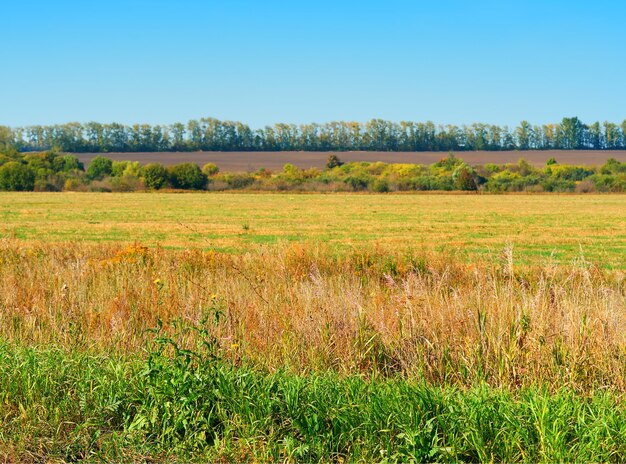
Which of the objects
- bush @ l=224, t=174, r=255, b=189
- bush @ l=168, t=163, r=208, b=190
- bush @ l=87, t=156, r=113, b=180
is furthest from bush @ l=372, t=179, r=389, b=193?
bush @ l=87, t=156, r=113, b=180

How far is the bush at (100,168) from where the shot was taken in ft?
394

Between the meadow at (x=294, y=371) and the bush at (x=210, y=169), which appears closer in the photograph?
the meadow at (x=294, y=371)

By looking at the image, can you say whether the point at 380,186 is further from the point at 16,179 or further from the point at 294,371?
the point at 294,371

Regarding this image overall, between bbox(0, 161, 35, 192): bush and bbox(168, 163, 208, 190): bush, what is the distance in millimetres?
21527

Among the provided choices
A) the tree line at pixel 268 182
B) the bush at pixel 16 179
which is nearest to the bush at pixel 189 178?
the tree line at pixel 268 182

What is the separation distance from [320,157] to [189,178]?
2215 inches

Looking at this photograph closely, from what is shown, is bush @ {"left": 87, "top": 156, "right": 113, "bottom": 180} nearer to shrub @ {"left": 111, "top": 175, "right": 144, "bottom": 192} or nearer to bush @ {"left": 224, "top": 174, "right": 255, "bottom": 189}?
shrub @ {"left": 111, "top": 175, "right": 144, "bottom": 192}

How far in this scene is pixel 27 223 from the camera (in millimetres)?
40031

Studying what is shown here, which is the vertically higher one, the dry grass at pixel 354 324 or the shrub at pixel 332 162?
the shrub at pixel 332 162

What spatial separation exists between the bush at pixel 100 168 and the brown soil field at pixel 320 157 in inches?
353

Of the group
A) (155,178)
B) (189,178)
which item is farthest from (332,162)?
(155,178)

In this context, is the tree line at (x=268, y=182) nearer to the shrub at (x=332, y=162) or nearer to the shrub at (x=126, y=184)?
the shrub at (x=126, y=184)

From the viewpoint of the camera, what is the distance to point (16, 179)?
104 metres

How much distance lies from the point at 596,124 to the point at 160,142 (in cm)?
10700
